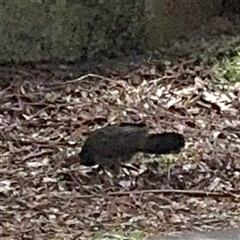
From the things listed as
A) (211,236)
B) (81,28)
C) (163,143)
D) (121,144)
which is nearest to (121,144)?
(121,144)

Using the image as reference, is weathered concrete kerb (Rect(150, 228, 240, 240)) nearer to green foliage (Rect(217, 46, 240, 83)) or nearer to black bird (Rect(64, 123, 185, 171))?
black bird (Rect(64, 123, 185, 171))

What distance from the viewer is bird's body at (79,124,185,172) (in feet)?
12.4

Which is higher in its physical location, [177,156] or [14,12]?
[14,12]

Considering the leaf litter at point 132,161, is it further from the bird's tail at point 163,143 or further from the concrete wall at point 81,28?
the concrete wall at point 81,28

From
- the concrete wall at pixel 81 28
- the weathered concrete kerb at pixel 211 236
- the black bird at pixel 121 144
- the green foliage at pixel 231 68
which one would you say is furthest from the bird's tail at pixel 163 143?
the concrete wall at pixel 81 28

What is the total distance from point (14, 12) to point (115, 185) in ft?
4.91

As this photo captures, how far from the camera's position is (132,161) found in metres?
3.80

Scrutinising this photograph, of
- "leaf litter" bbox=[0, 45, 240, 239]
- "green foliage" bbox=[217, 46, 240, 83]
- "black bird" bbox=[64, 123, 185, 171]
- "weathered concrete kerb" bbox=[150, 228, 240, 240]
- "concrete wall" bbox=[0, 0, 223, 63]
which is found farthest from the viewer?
"concrete wall" bbox=[0, 0, 223, 63]

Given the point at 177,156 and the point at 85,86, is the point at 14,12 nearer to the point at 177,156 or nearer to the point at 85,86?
the point at 85,86

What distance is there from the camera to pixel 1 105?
4.36 m

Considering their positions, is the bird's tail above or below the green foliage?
below

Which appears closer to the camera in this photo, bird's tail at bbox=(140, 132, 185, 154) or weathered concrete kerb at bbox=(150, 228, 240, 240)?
weathered concrete kerb at bbox=(150, 228, 240, 240)

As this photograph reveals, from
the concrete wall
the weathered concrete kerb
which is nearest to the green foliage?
the concrete wall

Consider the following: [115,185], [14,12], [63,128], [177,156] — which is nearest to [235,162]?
[177,156]
